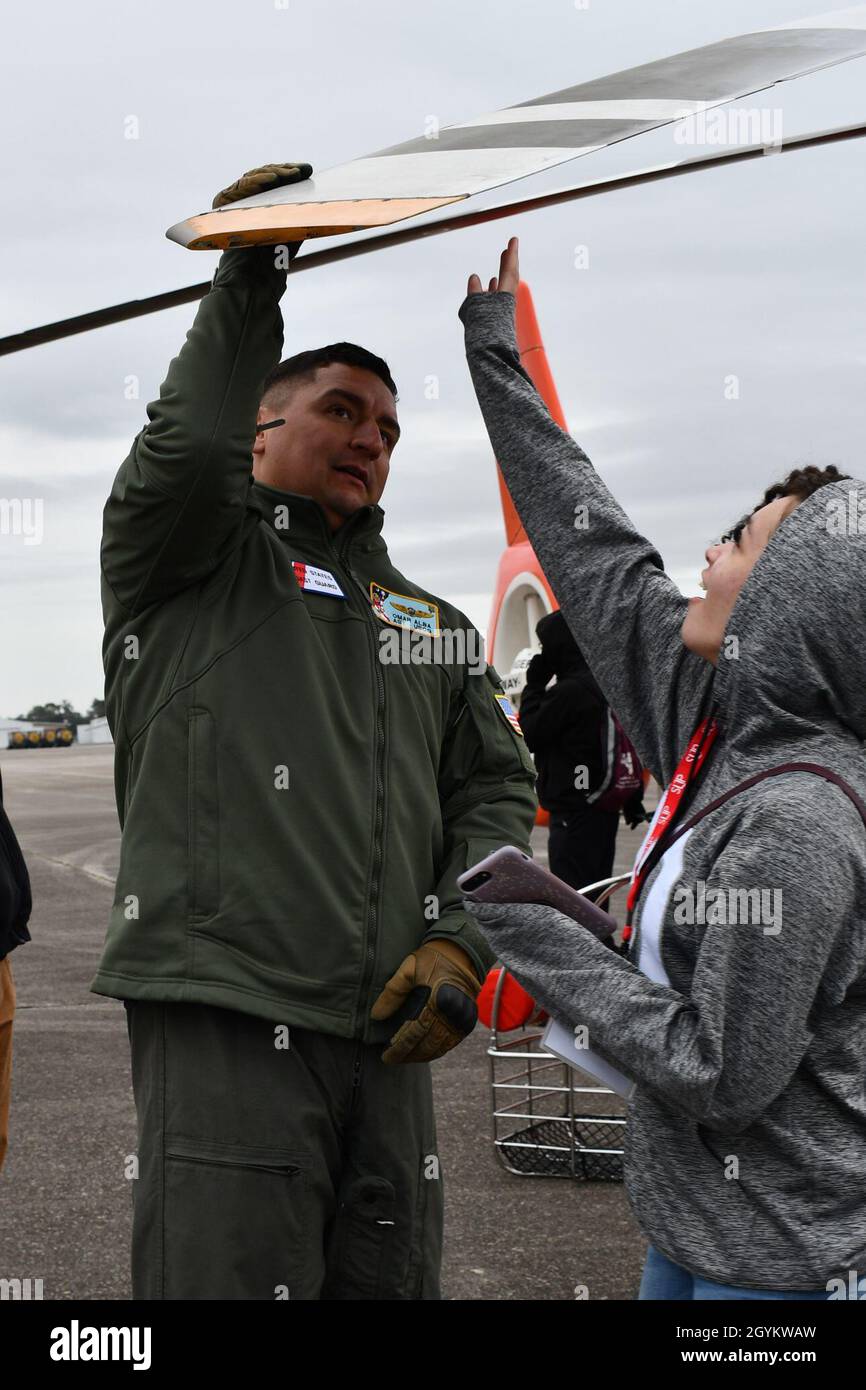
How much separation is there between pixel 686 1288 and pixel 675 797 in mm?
691

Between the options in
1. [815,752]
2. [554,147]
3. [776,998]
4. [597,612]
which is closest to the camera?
[776,998]

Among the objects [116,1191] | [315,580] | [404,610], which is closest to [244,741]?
[315,580]

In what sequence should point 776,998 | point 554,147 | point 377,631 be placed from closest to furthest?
point 776,998
point 554,147
point 377,631

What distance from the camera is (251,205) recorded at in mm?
2039

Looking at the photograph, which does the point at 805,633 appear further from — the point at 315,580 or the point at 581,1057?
the point at 315,580

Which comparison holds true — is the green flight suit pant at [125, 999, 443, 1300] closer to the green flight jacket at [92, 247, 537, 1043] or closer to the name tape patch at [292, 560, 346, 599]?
the green flight jacket at [92, 247, 537, 1043]

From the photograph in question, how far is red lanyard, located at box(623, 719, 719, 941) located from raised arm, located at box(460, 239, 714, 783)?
102mm

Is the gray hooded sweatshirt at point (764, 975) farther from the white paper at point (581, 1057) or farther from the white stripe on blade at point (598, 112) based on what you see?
the white stripe on blade at point (598, 112)

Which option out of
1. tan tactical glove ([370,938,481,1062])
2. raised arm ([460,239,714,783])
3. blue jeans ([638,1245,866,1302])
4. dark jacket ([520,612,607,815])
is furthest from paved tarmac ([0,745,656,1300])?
raised arm ([460,239,714,783])

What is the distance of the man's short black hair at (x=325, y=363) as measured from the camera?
2803 millimetres

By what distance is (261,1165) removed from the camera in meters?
2.38
